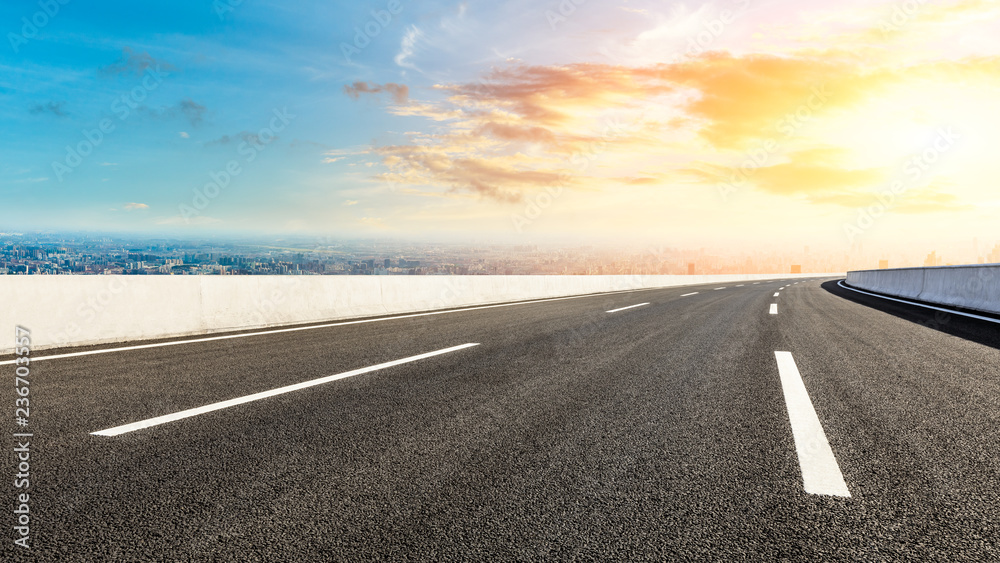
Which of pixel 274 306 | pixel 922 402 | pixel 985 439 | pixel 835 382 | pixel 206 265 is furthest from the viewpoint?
pixel 206 265

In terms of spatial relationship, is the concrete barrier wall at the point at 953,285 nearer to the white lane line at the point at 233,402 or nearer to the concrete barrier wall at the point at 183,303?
the concrete barrier wall at the point at 183,303

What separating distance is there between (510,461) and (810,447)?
1.86 m

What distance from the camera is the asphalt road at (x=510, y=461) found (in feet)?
7.27

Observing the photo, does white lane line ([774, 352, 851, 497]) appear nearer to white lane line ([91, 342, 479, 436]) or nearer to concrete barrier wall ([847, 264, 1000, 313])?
white lane line ([91, 342, 479, 436])

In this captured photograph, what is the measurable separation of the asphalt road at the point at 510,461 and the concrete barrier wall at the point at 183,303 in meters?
1.50

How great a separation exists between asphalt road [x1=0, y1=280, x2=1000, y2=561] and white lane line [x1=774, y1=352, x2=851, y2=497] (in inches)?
1.6

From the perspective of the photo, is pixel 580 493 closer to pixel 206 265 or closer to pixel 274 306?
pixel 274 306

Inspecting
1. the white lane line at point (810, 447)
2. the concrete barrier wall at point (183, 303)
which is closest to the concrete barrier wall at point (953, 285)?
the white lane line at point (810, 447)

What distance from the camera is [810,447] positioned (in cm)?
333

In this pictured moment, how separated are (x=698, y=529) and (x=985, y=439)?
2571 millimetres

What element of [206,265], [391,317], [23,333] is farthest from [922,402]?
[206,265]

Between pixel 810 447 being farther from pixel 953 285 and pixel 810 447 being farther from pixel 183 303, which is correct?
pixel 953 285

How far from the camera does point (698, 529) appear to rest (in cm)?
230

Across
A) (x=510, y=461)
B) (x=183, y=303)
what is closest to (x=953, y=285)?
(x=510, y=461)
